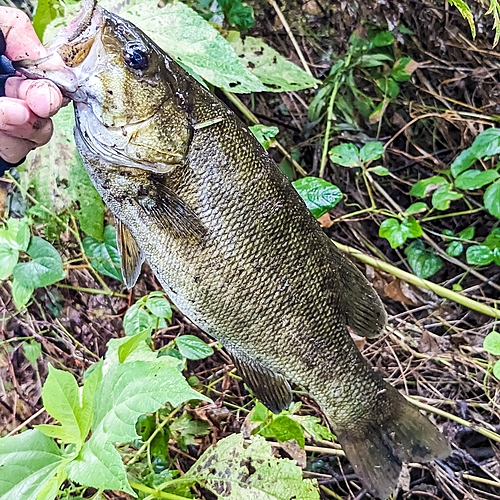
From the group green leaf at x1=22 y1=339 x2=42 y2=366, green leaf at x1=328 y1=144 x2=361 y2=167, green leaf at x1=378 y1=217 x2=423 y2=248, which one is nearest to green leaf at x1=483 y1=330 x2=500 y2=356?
green leaf at x1=378 y1=217 x2=423 y2=248

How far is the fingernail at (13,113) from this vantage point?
116 cm

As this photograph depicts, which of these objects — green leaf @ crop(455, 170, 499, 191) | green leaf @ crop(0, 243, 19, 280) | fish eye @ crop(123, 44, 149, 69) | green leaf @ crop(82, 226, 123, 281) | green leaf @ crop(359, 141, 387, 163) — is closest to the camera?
fish eye @ crop(123, 44, 149, 69)

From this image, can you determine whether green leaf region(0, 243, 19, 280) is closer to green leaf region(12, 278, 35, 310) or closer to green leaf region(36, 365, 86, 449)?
green leaf region(12, 278, 35, 310)

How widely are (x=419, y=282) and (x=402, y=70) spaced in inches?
37.5

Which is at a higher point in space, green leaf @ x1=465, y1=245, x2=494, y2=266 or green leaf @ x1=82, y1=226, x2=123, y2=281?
green leaf @ x1=82, y1=226, x2=123, y2=281

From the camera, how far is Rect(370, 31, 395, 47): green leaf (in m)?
2.45

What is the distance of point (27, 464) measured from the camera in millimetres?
1149

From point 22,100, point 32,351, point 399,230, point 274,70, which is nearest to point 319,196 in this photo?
point 274,70

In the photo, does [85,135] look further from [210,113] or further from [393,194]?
[393,194]

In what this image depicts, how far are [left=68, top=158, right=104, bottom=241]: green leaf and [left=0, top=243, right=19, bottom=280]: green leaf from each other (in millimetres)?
501

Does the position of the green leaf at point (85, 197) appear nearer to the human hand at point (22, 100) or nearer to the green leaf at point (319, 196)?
the human hand at point (22, 100)

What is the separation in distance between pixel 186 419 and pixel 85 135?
1086 mm

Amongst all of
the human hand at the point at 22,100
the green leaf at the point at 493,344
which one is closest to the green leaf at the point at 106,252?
the human hand at the point at 22,100

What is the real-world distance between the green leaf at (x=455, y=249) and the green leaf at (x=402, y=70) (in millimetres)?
771
